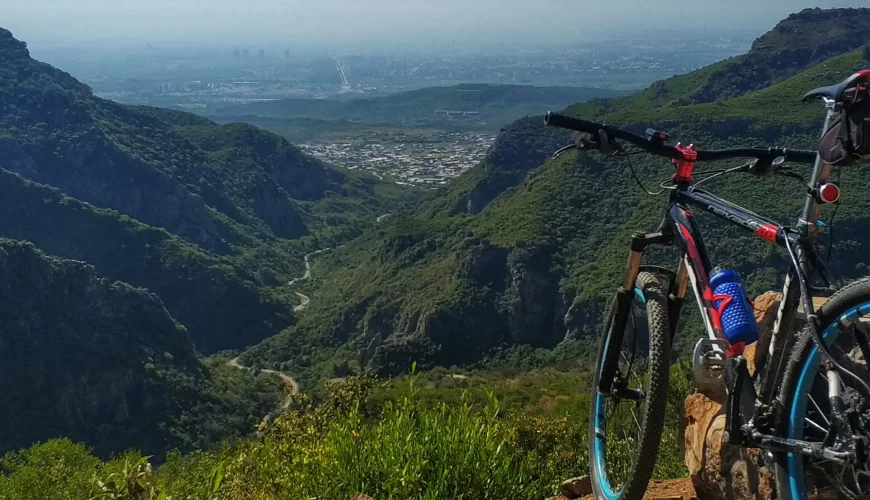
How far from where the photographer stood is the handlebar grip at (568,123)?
123 inches

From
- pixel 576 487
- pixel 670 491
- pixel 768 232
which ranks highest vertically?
pixel 768 232

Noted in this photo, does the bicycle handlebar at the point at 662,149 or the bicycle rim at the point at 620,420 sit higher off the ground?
the bicycle handlebar at the point at 662,149

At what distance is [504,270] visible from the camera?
163 feet

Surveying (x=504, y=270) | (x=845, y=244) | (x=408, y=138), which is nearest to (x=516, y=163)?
(x=504, y=270)

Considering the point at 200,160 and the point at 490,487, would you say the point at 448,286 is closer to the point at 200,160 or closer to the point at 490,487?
the point at 490,487

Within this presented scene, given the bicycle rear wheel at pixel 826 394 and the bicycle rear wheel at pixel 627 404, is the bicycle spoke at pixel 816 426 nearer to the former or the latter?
the bicycle rear wheel at pixel 826 394

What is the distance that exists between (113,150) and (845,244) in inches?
3859

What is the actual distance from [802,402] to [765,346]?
1.05 m

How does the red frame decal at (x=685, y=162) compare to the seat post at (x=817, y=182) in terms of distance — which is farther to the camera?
the red frame decal at (x=685, y=162)

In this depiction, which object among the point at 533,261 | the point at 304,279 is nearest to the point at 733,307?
the point at 533,261

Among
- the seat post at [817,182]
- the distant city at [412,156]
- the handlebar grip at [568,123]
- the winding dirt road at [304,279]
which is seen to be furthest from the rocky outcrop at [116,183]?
the seat post at [817,182]

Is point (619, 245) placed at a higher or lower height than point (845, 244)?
lower

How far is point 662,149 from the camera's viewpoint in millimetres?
3248

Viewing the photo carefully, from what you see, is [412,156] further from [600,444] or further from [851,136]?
[851,136]
